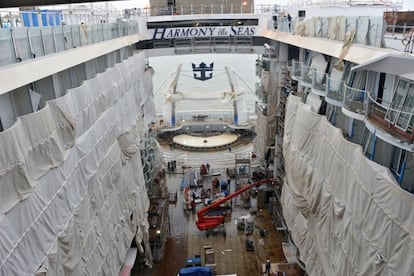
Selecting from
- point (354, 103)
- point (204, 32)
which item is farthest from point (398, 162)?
point (204, 32)

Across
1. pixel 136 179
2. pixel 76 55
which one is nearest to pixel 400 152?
pixel 76 55

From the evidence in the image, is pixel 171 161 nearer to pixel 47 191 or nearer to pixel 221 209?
pixel 221 209

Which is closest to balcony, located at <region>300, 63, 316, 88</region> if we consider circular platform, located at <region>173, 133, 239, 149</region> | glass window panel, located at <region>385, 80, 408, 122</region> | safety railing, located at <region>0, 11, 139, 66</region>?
glass window panel, located at <region>385, 80, 408, 122</region>

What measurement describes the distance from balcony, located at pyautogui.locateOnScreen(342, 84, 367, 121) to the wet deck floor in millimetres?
8078

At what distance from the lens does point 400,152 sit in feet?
28.8

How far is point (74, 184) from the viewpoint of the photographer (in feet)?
32.3

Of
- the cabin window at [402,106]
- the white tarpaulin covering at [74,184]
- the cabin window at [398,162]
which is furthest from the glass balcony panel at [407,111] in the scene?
the white tarpaulin covering at [74,184]

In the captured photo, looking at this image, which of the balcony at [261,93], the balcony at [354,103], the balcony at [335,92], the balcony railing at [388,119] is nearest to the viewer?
the balcony railing at [388,119]

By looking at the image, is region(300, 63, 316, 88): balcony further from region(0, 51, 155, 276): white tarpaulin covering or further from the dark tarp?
the dark tarp

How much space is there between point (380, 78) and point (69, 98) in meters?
8.28

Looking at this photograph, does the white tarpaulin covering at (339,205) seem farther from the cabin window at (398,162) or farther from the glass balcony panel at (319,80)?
the cabin window at (398,162)

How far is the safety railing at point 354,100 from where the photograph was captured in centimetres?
972

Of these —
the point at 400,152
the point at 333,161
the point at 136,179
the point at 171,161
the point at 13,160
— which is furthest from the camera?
the point at 171,161

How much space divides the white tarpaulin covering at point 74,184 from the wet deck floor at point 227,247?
231 cm
